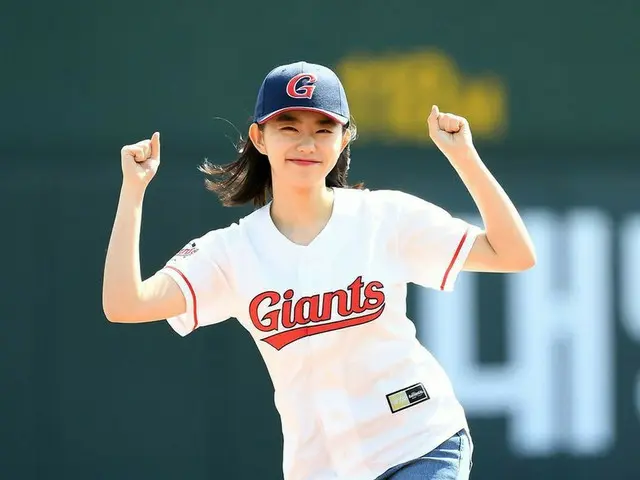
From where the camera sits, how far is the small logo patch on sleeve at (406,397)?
3008 mm

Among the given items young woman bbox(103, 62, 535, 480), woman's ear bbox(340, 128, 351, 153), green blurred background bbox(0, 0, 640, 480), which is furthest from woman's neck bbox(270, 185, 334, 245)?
green blurred background bbox(0, 0, 640, 480)

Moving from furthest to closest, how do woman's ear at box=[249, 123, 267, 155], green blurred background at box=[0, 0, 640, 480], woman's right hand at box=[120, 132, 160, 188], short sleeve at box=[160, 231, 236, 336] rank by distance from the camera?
green blurred background at box=[0, 0, 640, 480] < woman's ear at box=[249, 123, 267, 155] < short sleeve at box=[160, 231, 236, 336] < woman's right hand at box=[120, 132, 160, 188]

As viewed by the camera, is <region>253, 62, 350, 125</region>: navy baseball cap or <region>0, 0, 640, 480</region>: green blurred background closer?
<region>253, 62, 350, 125</region>: navy baseball cap

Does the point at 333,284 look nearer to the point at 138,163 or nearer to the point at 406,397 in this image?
the point at 406,397

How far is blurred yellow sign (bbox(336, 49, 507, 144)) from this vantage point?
5.56 meters

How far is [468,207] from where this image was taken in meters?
5.65

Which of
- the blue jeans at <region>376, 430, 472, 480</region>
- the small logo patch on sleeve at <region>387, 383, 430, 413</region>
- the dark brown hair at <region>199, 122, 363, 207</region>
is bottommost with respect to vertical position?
the blue jeans at <region>376, 430, 472, 480</region>

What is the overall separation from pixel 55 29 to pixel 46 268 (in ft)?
3.09

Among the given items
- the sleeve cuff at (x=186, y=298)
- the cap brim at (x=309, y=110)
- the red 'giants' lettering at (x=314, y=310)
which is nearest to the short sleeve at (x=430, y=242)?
the red 'giants' lettering at (x=314, y=310)

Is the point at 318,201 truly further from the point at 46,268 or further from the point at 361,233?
the point at 46,268

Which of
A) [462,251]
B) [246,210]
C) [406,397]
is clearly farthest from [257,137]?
[246,210]

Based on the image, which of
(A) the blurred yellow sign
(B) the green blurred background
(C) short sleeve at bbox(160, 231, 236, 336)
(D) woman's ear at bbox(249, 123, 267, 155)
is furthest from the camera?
(A) the blurred yellow sign

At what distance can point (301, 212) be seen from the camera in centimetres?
313

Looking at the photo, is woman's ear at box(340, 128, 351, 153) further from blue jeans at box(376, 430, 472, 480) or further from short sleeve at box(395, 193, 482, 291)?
blue jeans at box(376, 430, 472, 480)
